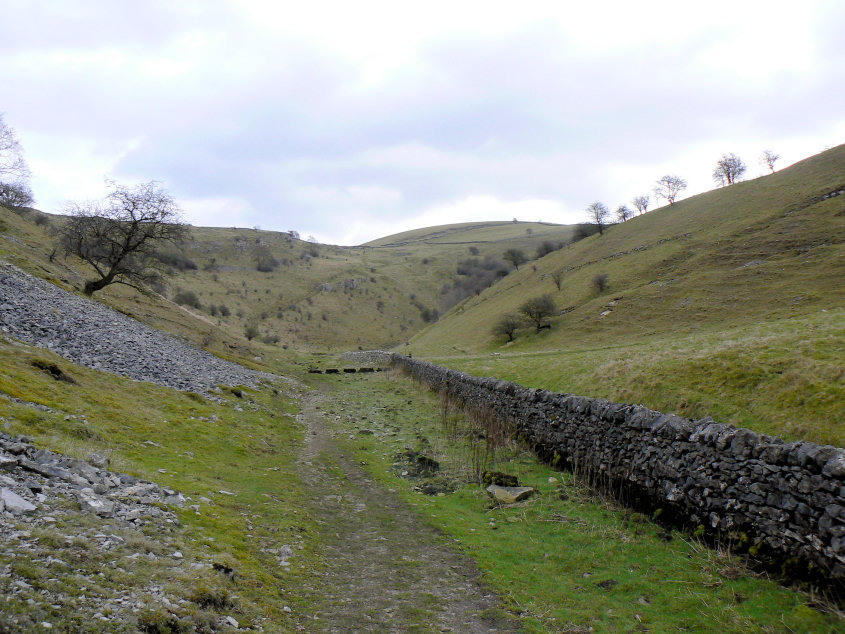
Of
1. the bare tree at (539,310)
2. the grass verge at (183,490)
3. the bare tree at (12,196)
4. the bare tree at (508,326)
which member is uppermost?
the bare tree at (12,196)

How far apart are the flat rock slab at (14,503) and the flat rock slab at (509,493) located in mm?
9037

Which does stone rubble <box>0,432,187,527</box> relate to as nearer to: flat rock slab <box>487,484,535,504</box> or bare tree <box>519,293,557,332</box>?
flat rock slab <box>487,484,535,504</box>

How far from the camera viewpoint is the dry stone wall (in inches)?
246

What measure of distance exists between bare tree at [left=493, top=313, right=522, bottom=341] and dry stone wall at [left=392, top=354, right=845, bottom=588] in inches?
1739

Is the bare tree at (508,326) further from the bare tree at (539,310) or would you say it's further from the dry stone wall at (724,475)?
the dry stone wall at (724,475)

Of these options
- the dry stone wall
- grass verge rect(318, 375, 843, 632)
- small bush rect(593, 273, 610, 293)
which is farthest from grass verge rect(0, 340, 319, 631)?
small bush rect(593, 273, 610, 293)

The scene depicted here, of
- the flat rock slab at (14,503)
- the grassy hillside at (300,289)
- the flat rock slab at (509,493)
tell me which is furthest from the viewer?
the grassy hillside at (300,289)

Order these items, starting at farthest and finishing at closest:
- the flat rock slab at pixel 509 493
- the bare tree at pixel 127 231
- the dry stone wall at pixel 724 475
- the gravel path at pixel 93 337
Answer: the bare tree at pixel 127 231 → the gravel path at pixel 93 337 → the flat rock slab at pixel 509 493 → the dry stone wall at pixel 724 475

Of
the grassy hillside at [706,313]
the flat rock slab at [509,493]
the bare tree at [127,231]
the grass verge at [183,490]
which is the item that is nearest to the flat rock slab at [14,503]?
the grass verge at [183,490]

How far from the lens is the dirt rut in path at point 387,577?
239 inches

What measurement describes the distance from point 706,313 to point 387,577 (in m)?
44.9

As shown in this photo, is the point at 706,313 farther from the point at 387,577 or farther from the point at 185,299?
the point at 185,299

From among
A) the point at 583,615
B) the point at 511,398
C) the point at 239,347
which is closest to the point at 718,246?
the point at 511,398

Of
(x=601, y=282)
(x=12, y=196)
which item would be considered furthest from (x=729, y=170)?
(x=12, y=196)
